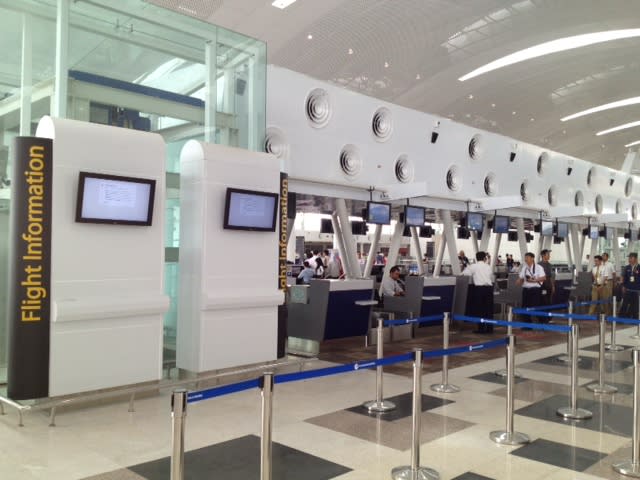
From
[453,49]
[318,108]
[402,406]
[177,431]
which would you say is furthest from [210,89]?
Result: [453,49]

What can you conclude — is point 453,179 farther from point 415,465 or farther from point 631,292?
point 415,465

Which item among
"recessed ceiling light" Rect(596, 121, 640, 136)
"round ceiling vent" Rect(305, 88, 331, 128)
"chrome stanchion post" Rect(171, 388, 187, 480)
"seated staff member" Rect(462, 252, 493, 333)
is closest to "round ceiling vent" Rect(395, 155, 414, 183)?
"seated staff member" Rect(462, 252, 493, 333)

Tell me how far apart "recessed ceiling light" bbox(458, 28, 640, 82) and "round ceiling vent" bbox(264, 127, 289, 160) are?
9.41 meters

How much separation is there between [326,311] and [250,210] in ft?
9.05

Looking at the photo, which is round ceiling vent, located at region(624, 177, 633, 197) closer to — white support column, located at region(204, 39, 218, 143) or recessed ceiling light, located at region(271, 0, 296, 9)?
recessed ceiling light, located at region(271, 0, 296, 9)

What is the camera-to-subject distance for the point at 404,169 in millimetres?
12148

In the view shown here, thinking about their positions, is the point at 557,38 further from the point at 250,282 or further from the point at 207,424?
the point at 207,424

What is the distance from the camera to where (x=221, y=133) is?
7.29 m

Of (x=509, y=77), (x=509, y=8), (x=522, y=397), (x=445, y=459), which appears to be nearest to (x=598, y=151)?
(x=509, y=77)

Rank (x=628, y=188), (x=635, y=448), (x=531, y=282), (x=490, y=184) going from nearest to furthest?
1. (x=635, y=448)
2. (x=531, y=282)
3. (x=490, y=184)
4. (x=628, y=188)

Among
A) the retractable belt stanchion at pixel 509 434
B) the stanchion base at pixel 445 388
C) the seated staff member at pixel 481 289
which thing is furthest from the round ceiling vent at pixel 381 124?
the retractable belt stanchion at pixel 509 434

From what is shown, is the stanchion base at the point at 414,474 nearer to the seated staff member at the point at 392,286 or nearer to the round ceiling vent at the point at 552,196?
the seated staff member at the point at 392,286

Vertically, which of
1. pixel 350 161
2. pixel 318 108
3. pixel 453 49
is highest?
pixel 453 49

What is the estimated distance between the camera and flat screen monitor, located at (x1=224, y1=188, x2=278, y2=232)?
645 cm
